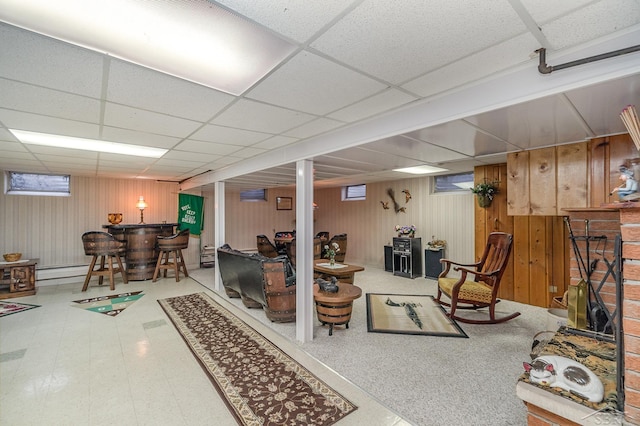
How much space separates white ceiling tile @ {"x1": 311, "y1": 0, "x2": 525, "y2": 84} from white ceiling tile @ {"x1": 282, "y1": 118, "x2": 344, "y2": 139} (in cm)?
94

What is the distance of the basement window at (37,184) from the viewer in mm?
5546

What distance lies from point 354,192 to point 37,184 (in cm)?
735

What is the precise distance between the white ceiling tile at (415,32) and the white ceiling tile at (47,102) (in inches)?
70.0

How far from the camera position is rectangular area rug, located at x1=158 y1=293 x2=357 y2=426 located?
6.53 feet

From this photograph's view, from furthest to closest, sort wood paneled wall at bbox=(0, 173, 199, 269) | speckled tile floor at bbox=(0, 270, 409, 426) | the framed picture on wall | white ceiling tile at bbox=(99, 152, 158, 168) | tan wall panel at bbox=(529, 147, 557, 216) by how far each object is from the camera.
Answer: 1. the framed picture on wall
2. wood paneled wall at bbox=(0, 173, 199, 269)
3. white ceiling tile at bbox=(99, 152, 158, 168)
4. tan wall panel at bbox=(529, 147, 557, 216)
5. speckled tile floor at bbox=(0, 270, 409, 426)

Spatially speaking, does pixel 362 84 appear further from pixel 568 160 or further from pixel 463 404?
pixel 463 404

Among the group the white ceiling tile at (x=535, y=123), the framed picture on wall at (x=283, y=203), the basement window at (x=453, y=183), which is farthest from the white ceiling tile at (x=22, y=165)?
the basement window at (x=453, y=183)

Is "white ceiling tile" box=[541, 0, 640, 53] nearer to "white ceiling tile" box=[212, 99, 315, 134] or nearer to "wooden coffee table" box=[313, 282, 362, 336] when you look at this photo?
"white ceiling tile" box=[212, 99, 315, 134]

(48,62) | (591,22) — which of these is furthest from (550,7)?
(48,62)

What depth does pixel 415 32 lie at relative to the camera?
1.19 metres

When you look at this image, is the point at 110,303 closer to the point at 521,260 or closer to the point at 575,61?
the point at 575,61

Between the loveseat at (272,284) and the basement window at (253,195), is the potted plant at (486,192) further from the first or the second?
the basement window at (253,195)

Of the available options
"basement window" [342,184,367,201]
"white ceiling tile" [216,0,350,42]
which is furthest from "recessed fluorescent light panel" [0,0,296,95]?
"basement window" [342,184,367,201]

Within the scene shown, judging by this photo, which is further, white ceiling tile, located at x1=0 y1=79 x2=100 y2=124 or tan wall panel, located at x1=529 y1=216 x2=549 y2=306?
tan wall panel, located at x1=529 y1=216 x2=549 y2=306
